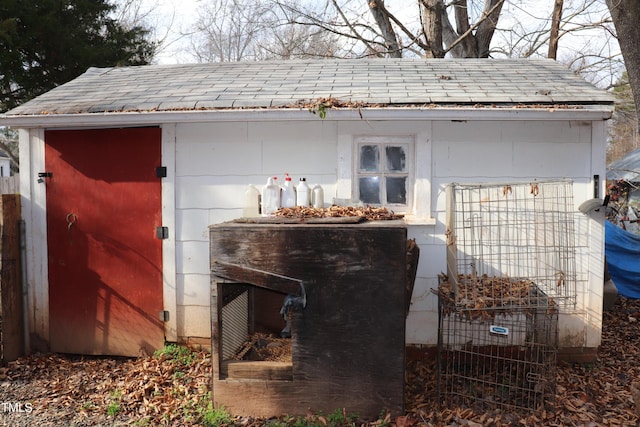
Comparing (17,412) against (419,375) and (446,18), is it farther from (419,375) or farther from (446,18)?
(446,18)

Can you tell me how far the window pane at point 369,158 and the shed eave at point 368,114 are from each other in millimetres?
464

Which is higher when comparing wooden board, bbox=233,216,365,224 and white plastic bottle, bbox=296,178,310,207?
white plastic bottle, bbox=296,178,310,207

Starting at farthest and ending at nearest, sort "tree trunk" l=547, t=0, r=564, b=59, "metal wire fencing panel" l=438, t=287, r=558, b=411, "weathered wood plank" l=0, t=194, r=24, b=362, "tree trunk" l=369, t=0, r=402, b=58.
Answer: "tree trunk" l=369, t=0, r=402, b=58, "tree trunk" l=547, t=0, r=564, b=59, "weathered wood plank" l=0, t=194, r=24, b=362, "metal wire fencing panel" l=438, t=287, r=558, b=411

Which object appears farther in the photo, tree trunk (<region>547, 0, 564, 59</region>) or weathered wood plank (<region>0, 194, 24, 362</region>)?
tree trunk (<region>547, 0, 564, 59</region>)

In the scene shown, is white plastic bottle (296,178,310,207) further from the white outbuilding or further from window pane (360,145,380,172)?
window pane (360,145,380,172)

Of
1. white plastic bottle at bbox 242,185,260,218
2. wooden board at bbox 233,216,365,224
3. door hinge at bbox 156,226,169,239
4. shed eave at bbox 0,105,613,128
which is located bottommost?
door hinge at bbox 156,226,169,239

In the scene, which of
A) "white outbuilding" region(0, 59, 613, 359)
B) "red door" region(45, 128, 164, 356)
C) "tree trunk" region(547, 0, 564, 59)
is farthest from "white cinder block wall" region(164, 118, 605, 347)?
"tree trunk" region(547, 0, 564, 59)

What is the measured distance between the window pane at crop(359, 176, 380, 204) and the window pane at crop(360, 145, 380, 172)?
0.36 feet

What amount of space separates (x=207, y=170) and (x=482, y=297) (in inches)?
127

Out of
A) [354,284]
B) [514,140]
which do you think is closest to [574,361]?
[514,140]

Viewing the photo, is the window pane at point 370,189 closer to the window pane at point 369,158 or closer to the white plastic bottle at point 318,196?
the window pane at point 369,158

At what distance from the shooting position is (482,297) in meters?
4.25

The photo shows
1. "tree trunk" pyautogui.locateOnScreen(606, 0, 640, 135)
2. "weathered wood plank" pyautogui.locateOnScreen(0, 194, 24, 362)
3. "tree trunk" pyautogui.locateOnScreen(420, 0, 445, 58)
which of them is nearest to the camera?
"weathered wood plank" pyautogui.locateOnScreen(0, 194, 24, 362)

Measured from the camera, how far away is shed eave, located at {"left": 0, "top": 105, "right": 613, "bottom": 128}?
4.91 metres
